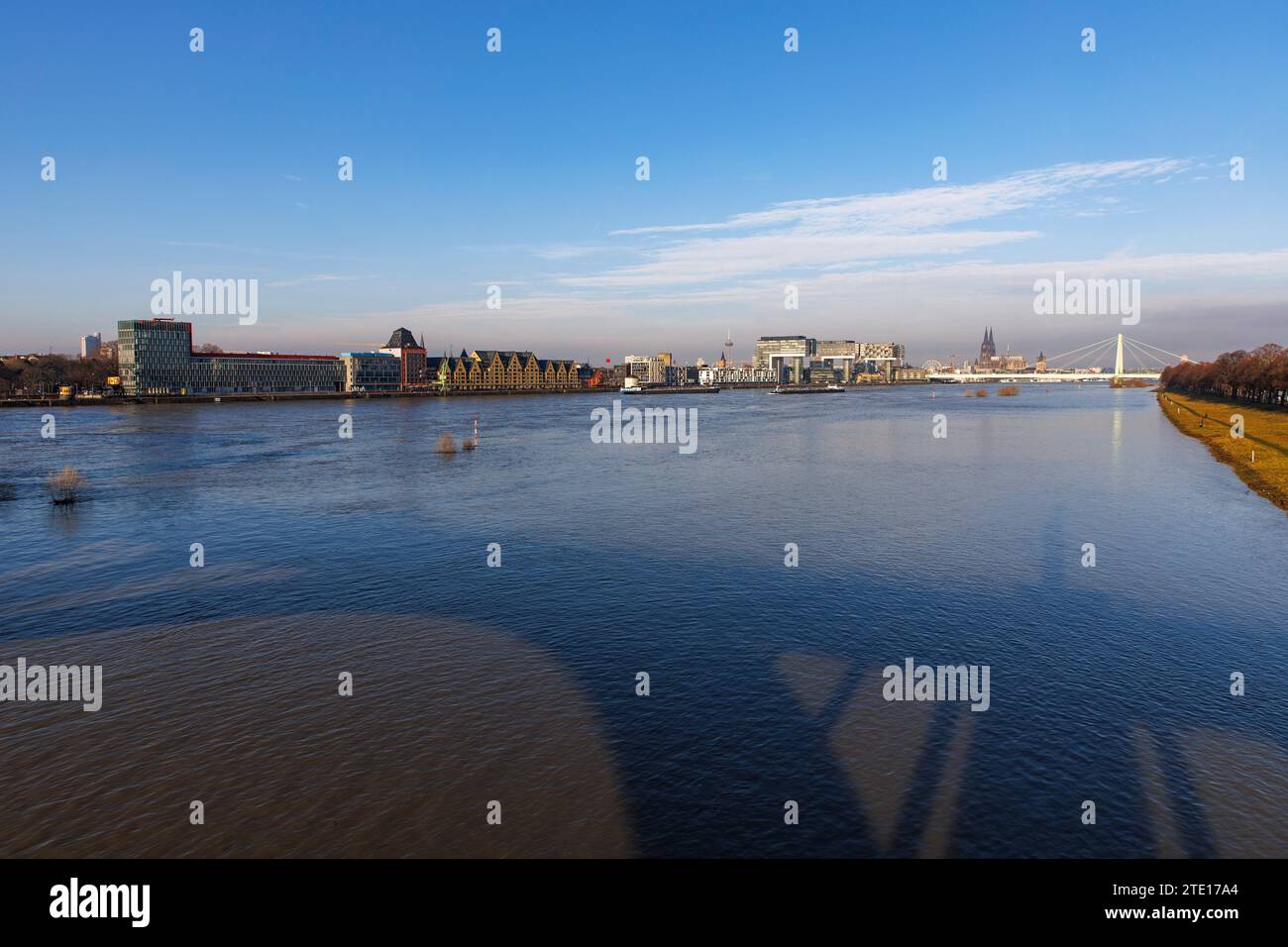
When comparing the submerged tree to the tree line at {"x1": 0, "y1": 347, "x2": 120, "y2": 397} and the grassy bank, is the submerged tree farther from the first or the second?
the tree line at {"x1": 0, "y1": 347, "x2": 120, "y2": 397}

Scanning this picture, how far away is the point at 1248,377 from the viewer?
98250 millimetres

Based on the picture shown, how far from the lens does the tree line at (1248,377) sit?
8621 cm

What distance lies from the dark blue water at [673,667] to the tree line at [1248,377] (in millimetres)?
66623

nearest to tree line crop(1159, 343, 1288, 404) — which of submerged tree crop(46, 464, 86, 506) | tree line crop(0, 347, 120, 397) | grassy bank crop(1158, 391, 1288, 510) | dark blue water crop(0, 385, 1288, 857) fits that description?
grassy bank crop(1158, 391, 1288, 510)

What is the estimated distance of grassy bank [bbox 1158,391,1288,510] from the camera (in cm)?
4012

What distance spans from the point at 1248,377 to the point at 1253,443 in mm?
54207

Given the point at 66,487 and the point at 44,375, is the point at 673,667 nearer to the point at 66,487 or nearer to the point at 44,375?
the point at 66,487

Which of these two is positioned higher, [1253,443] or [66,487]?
[1253,443]

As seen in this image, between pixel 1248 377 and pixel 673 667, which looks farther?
pixel 1248 377

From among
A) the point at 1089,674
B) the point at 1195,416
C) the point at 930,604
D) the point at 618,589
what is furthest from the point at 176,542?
the point at 1195,416

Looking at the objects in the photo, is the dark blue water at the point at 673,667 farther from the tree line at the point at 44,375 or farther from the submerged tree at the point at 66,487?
the tree line at the point at 44,375

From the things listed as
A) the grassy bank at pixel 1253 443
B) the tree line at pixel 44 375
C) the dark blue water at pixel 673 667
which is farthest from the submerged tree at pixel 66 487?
the tree line at pixel 44 375

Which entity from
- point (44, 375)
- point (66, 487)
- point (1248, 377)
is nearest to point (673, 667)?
point (66, 487)

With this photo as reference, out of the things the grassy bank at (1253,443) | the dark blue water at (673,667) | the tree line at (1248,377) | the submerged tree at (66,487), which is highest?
the tree line at (1248,377)
